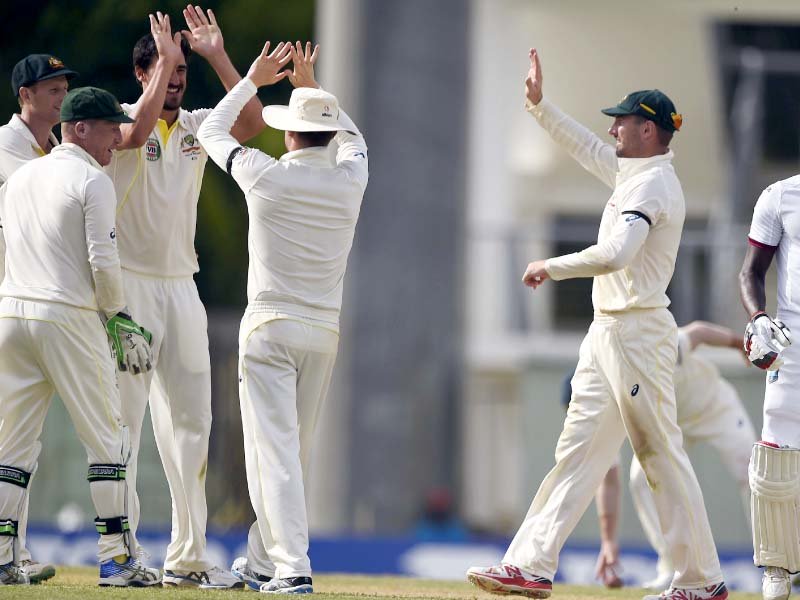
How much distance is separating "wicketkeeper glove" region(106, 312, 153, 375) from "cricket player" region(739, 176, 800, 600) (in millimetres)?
2771

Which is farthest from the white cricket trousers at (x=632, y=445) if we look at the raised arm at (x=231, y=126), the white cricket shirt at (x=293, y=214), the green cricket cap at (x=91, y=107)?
the green cricket cap at (x=91, y=107)

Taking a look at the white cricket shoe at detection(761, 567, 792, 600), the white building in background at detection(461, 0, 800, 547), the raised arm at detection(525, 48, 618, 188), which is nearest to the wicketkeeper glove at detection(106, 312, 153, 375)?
the raised arm at detection(525, 48, 618, 188)

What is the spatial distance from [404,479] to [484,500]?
271 centimetres

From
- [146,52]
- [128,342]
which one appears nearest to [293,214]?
[128,342]

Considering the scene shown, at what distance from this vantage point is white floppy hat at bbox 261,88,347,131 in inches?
299

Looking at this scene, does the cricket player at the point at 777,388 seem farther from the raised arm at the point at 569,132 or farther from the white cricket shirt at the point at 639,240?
the raised arm at the point at 569,132

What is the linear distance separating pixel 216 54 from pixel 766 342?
2.98 metres

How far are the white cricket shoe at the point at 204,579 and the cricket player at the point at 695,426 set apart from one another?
3.05 metres

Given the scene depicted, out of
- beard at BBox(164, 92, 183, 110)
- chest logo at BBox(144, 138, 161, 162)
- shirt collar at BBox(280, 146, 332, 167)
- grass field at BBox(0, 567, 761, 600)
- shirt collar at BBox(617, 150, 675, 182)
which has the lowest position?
grass field at BBox(0, 567, 761, 600)

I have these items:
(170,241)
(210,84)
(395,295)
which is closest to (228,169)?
(170,241)

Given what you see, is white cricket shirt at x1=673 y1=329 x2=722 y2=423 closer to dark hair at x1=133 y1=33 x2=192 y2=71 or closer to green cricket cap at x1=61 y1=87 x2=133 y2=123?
dark hair at x1=133 y1=33 x2=192 y2=71

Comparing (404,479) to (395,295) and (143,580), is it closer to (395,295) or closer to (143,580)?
(395,295)

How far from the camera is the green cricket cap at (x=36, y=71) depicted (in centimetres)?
800

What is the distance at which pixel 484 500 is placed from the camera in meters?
19.2
